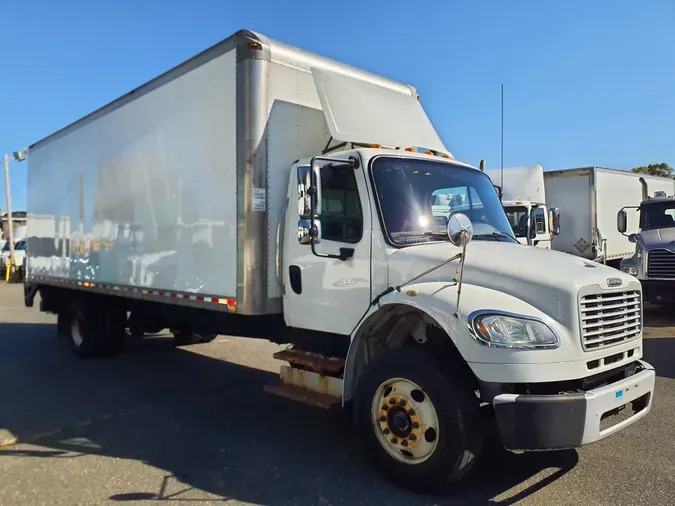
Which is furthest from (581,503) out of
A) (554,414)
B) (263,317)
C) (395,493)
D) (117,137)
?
(117,137)

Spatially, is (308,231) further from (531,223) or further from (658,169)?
(658,169)

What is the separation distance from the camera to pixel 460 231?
12.4 feet

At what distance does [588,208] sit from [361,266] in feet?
40.0

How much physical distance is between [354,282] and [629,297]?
2074 millimetres

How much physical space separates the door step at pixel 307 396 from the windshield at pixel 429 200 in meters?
1.48

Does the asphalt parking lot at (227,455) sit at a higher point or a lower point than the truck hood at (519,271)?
lower

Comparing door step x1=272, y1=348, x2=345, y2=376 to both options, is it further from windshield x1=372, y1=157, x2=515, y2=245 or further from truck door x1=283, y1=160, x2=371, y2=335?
windshield x1=372, y1=157, x2=515, y2=245

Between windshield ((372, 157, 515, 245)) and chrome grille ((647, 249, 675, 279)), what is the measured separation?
7521mm

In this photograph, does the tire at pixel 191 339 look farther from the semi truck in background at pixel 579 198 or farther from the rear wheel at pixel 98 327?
the semi truck in background at pixel 579 198

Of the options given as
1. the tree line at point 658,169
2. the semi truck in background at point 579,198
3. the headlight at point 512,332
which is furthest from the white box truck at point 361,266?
the tree line at point 658,169

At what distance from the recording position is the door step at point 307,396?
15.6 ft

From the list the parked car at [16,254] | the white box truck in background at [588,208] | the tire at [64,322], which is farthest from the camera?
the parked car at [16,254]

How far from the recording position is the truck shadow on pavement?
162 inches

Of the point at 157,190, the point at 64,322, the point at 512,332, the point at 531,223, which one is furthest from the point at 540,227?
the point at 64,322
